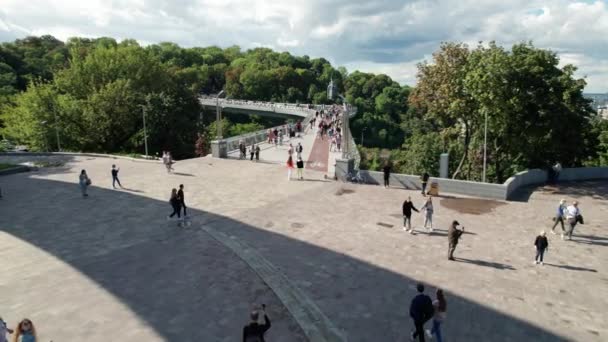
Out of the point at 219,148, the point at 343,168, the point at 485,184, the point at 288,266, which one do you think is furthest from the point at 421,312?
the point at 219,148

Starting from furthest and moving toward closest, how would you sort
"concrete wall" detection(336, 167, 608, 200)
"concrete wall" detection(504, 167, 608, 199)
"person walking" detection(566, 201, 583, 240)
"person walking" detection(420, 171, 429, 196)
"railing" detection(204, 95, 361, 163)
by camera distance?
1. "railing" detection(204, 95, 361, 163)
2. "concrete wall" detection(504, 167, 608, 199)
3. "person walking" detection(420, 171, 429, 196)
4. "concrete wall" detection(336, 167, 608, 200)
5. "person walking" detection(566, 201, 583, 240)

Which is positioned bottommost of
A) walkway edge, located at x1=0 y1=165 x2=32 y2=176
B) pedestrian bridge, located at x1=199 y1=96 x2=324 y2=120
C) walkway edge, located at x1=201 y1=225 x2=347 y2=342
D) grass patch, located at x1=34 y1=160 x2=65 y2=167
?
walkway edge, located at x1=201 y1=225 x2=347 y2=342

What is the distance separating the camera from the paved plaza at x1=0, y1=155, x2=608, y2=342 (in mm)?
8359

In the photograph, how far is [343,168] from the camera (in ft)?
67.5

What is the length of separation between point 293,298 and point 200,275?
2538mm

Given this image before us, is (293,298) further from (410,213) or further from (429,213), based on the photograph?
(429,213)

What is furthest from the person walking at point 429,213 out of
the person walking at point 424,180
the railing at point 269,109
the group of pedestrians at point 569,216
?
the railing at point 269,109

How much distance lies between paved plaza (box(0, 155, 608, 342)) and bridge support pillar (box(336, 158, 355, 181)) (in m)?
2.07

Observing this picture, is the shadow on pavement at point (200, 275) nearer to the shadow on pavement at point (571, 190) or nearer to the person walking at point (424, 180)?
the person walking at point (424, 180)

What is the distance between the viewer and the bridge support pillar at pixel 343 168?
2047 centimetres

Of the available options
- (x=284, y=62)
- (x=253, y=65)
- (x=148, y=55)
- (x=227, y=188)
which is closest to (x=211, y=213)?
(x=227, y=188)

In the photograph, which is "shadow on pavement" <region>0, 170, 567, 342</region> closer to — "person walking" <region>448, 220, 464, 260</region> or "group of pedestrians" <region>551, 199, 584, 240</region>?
"person walking" <region>448, 220, 464, 260</region>

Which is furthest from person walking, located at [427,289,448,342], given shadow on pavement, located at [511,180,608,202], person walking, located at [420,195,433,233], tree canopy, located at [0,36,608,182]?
tree canopy, located at [0,36,608,182]

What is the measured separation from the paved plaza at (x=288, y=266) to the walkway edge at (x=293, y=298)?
0.13 ft
